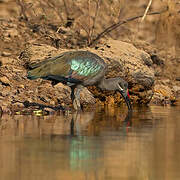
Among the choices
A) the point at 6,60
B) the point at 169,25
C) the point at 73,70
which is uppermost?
the point at 169,25

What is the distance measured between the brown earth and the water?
76.6 inches

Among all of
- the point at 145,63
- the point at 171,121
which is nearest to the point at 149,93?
the point at 145,63

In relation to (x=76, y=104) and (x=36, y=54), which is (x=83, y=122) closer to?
(x=76, y=104)

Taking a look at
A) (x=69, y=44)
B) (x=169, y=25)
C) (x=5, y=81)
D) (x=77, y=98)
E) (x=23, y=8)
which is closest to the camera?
(x=77, y=98)

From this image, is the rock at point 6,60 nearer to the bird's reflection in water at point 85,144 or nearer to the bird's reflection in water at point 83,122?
the bird's reflection in water at point 83,122

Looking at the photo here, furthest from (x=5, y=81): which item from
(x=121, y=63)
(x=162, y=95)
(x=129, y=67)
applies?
(x=162, y=95)

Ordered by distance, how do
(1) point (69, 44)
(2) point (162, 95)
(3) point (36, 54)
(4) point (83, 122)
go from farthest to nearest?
(1) point (69, 44) → (2) point (162, 95) → (3) point (36, 54) → (4) point (83, 122)

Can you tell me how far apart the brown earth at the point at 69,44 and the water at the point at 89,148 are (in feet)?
6.39

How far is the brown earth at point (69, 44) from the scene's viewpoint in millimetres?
12891

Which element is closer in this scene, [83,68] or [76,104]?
[83,68]

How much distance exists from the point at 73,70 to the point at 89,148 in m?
5.00

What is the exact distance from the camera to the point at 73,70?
471 inches

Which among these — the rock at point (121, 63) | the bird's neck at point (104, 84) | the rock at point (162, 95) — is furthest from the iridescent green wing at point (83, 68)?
the rock at point (162, 95)

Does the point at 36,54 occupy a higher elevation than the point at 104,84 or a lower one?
higher
